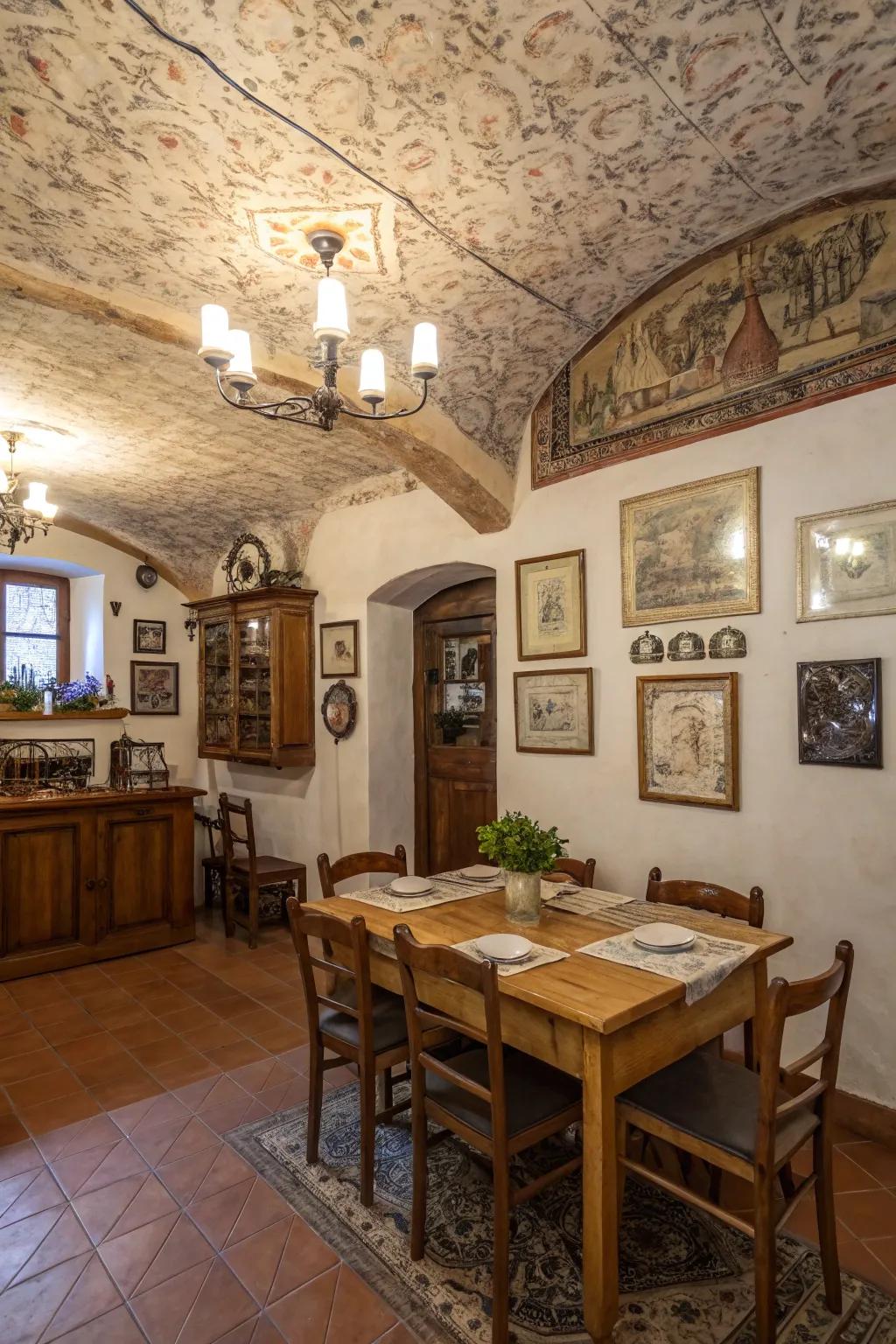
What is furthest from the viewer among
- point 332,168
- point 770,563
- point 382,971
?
point 770,563

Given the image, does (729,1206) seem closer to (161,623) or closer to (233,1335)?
(233,1335)

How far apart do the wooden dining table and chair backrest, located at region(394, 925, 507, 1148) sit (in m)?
0.09

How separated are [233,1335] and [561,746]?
8.01 feet

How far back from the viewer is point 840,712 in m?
2.61

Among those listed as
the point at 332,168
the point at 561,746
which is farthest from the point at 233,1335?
the point at 332,168

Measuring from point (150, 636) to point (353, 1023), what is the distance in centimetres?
473

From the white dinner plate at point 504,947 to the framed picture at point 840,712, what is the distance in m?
1.33

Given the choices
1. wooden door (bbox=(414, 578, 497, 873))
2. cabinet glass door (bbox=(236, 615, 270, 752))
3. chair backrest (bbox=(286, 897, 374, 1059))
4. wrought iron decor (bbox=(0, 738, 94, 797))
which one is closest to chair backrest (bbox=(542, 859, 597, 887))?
chair backrest (bbox=(286, 897, 374, 1059))

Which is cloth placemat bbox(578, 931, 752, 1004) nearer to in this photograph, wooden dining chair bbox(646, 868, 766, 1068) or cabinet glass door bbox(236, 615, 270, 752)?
wooden dining chair bbox(646, 868, 766, 1068)

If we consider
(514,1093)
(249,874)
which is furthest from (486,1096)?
(249,874)

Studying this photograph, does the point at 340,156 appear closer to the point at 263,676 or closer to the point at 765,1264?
the point at 765,1264

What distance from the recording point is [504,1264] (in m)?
1.73

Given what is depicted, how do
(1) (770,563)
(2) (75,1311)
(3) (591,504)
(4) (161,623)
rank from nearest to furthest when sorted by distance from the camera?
(2) (75,1311), (1) (770,563), (3) (591,504), (4) (161,623)

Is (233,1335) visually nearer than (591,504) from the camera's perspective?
Yes
